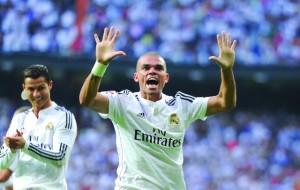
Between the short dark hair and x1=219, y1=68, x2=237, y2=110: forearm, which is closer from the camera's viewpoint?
x1=219, y1=68, x2=237, y2=110: forearm

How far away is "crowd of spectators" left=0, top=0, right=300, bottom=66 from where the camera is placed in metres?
22.4

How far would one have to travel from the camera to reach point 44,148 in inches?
292

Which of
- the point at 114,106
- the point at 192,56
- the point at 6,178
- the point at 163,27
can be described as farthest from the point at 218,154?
the point at 114,106

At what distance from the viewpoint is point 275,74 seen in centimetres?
2427

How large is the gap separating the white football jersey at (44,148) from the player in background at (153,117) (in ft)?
1.73

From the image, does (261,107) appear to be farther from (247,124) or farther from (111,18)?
(111,18)

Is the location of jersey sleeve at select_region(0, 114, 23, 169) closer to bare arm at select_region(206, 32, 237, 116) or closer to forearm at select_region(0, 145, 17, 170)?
forearm at select_region(0, 145, 17, 170)

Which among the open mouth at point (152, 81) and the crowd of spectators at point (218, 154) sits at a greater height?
the open mouth at point (152, 81)

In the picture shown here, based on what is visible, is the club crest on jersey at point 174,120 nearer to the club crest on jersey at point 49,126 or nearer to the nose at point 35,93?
the club crest on jersey at point 49,126

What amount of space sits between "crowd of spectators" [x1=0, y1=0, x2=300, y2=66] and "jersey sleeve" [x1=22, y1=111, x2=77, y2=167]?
14879 millimetres

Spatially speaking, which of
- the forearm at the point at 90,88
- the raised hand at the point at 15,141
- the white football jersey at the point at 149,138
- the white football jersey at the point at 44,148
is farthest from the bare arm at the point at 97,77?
the white football jersey at the point at 44,148

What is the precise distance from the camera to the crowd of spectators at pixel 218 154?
789 inches

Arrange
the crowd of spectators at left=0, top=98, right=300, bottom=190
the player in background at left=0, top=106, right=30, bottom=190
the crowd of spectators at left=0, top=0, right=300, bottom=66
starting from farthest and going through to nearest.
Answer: the crowd of spectators at left=0, top=0, right=300, bottom=66 < the crowd of spectators at left=0, top=98, right=300, bottom=190 < the player in background at left=0, top=106, right=30, bottom=190

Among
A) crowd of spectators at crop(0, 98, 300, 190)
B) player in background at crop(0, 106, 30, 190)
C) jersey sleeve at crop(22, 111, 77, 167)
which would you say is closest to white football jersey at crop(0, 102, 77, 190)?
jersey sleeve at crop(22, 111, 77, 167)
